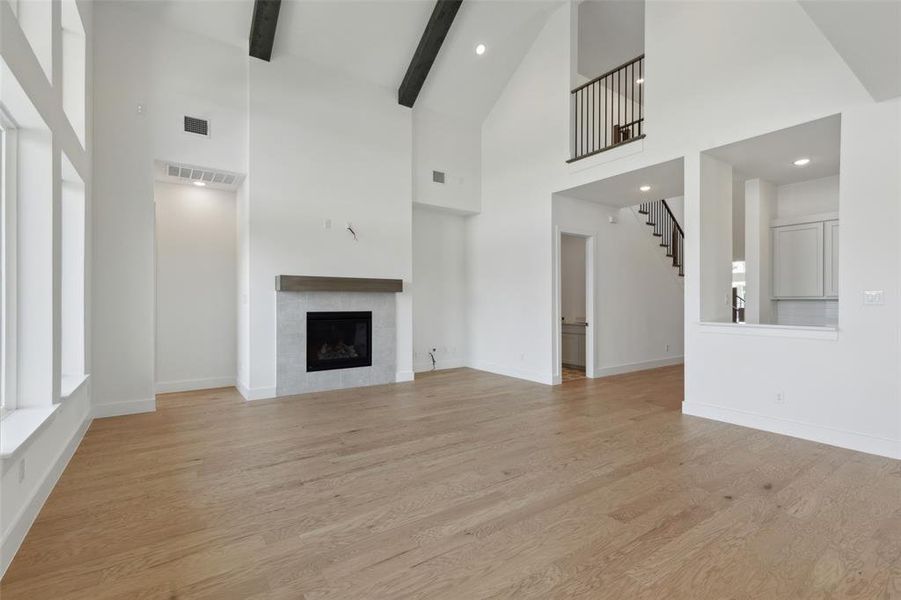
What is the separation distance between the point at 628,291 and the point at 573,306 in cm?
109

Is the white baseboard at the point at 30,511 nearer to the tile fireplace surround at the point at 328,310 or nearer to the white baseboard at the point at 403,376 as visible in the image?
the tile fireplace surround at the point at 328,310

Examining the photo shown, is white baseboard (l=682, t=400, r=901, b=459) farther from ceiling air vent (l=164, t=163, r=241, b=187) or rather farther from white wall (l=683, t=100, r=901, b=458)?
ceiling air vent (l=164, t=163, r=241, b=187)

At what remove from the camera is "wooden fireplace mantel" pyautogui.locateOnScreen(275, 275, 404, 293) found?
518 cm

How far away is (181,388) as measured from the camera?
553 cm

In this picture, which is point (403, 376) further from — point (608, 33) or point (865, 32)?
point (608, 33)

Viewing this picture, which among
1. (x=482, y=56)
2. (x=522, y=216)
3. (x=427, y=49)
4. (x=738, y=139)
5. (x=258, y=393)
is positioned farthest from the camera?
(x=522, y=216)

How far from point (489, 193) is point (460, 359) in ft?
→ 9.23

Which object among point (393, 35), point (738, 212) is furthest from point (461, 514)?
point (738, 212)

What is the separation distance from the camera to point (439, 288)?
7223 millimetres

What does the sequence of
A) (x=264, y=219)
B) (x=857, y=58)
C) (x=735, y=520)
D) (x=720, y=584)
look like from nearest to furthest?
1. (x=720, y=584)
2. (x=735, y=520)
3. (x=857, y=58)
4. (x=264, y=219)

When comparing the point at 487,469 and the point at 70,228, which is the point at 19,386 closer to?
the point at 70,228

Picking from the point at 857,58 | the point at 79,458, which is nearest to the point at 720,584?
the point at 857,58

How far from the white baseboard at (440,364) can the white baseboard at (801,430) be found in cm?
369

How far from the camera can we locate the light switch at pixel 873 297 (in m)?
3.33
